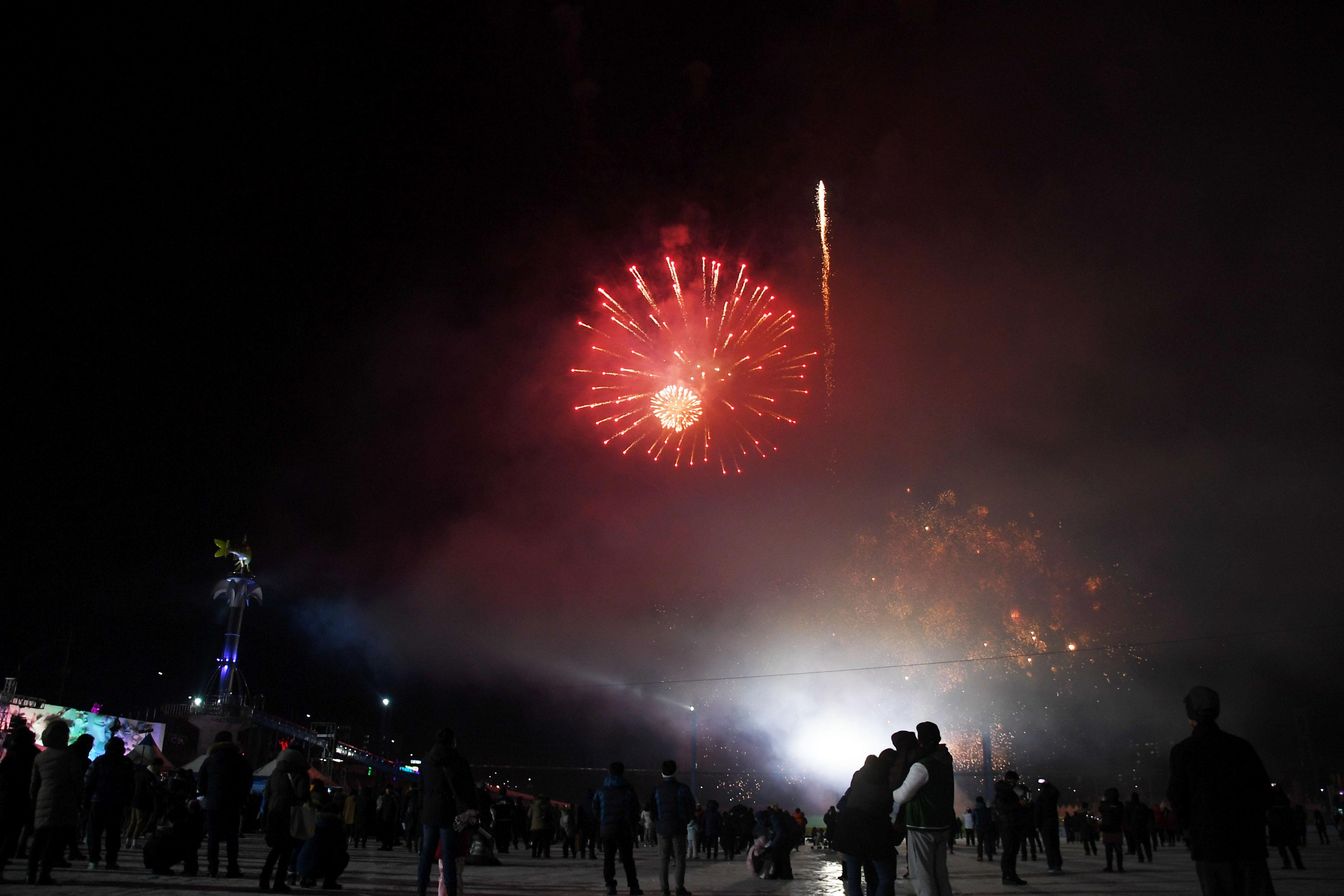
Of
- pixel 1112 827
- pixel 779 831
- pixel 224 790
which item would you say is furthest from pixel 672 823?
pixel 1112 827

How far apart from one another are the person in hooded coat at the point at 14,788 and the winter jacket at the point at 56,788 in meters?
0.09

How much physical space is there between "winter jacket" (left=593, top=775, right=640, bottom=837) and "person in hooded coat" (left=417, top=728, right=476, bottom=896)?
2.30 m

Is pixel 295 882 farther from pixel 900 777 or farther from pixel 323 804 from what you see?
pixel 900 777

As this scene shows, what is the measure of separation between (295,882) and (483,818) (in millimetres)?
3965

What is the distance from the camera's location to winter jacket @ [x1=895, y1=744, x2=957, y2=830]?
5613 mm

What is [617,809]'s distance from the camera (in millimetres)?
9398

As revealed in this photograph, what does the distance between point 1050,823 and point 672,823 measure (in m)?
8.28

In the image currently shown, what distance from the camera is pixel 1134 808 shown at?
Result: 58.3 ft

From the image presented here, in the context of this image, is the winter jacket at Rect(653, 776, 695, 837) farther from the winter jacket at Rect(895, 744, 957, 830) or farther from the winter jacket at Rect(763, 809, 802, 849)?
the winter jacket at Rect(895, 744, 957, 830)

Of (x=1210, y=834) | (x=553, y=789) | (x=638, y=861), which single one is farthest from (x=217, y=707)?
(x=1210, y=834)

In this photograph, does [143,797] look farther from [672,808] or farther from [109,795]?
[672,808]

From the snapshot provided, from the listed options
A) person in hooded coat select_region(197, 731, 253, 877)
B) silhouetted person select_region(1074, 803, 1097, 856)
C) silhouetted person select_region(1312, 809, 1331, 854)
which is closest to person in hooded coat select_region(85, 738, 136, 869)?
person in hooded coat select_region(197, 731, 253, 877)

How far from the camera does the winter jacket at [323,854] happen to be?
9.27 m

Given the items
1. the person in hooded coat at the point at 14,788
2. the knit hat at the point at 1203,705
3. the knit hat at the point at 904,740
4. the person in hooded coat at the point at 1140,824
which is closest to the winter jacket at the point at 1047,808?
the person in hooded coat at the point at 1140,824
